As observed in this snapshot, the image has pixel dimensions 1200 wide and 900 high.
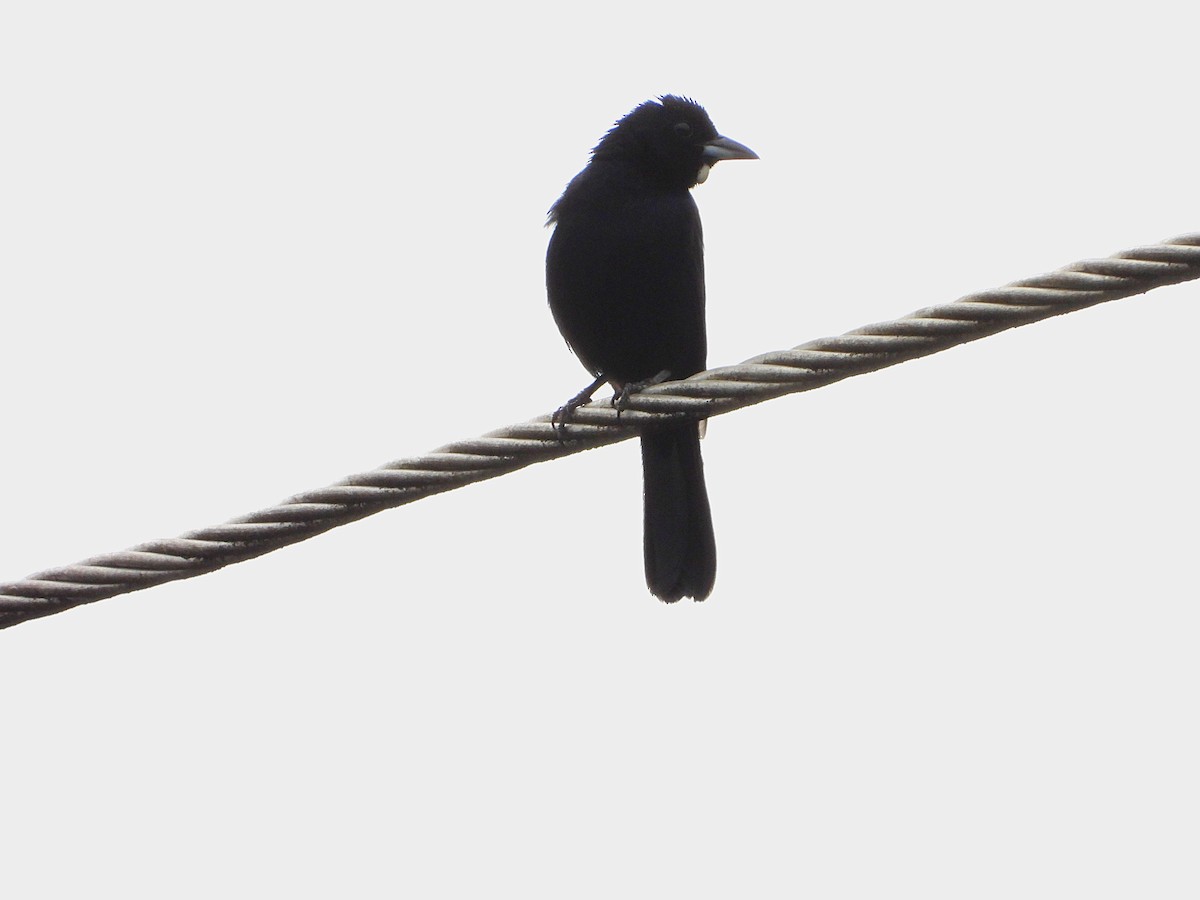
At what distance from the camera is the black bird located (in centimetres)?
525

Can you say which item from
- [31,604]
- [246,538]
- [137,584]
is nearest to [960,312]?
[246,538]

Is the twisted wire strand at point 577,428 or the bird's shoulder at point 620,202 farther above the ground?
the bird's shoulder at point 620,202

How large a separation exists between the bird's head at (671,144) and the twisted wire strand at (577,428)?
7.50ft

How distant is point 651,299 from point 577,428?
1881 millimetres

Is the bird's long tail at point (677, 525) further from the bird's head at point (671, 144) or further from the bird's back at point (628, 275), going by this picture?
the bird's head at point (671, 144)

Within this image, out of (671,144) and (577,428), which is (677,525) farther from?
(577,428)

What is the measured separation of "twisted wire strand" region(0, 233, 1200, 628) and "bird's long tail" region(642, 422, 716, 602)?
192 cm

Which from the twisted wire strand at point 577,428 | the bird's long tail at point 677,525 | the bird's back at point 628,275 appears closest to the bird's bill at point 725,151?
the bird's back at point 628,275

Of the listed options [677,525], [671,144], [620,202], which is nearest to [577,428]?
[677,525]

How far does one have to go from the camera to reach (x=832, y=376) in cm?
323

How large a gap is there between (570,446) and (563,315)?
7.04 feet

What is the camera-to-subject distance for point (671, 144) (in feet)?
18.4

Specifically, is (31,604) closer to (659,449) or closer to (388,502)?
(388,502)

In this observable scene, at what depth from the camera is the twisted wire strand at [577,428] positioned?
3.01 metres
